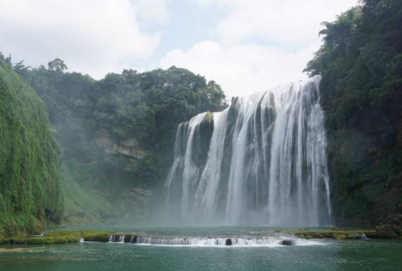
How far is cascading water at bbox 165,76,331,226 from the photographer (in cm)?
A: 3525

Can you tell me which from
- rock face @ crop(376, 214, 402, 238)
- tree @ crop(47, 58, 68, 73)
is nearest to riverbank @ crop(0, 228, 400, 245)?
rock face @ crop(376, 214, 402, 238)

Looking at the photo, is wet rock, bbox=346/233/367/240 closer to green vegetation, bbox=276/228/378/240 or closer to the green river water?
green vegetation, bbox=276/228/378/240

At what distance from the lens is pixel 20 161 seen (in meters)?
26.4

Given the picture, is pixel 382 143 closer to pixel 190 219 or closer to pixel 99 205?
pixel 190 219

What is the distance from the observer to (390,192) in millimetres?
28156

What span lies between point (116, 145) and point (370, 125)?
1492 inches

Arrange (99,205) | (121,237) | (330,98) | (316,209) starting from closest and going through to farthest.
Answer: (121,237) < (316,209) < (330,98) < (99,205)

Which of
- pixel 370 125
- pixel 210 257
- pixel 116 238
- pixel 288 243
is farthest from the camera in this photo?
A: pixel 370 125

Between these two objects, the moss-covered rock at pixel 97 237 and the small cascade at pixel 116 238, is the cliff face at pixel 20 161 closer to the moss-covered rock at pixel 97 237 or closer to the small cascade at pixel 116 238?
the moss-covered rock at pixel 97 237

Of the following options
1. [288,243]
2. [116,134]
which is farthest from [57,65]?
[288,243]

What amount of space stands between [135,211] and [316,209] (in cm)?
3062

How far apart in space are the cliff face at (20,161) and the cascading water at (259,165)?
59.7 ft

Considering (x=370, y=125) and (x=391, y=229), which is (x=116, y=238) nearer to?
→ (x=391, y=229)

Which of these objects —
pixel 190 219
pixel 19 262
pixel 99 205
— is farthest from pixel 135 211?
pixel 19 262
